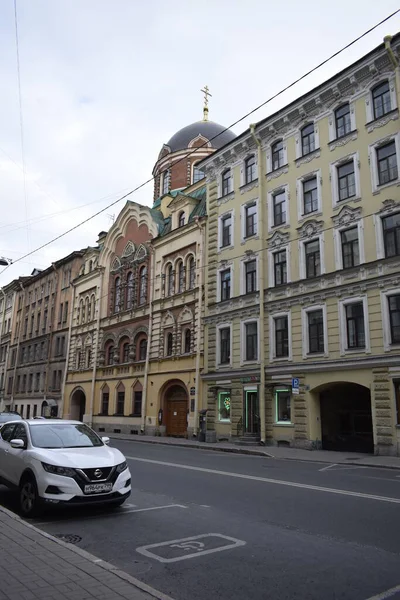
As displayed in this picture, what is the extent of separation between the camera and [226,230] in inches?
1161

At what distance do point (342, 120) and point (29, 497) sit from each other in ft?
71.6

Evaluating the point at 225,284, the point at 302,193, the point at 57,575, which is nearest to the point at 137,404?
the point at 225,284

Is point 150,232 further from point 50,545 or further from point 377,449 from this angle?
point 50,545

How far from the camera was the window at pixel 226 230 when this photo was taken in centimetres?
2909

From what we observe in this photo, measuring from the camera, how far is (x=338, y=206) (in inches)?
898

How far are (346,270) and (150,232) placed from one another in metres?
18.1

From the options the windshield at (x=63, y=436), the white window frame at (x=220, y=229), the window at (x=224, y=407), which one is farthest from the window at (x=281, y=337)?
the windshield at (x=63, y=436)

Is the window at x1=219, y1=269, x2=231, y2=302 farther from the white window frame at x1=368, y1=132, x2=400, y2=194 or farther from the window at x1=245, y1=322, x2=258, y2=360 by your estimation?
the white window frame at x1=368, y1=132, x2=400, y2=194

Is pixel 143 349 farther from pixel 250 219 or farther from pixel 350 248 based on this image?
pixel 350 248

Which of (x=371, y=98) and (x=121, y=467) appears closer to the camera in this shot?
(x=121, y=467)

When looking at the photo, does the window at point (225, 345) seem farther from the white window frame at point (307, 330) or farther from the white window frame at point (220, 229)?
the white window frame at point (307, 330)

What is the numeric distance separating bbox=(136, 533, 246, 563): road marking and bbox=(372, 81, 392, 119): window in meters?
20.4

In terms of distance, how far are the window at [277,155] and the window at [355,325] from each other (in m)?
9.36

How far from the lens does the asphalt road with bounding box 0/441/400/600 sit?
5.14m
